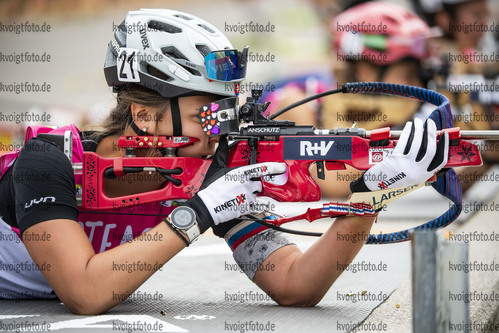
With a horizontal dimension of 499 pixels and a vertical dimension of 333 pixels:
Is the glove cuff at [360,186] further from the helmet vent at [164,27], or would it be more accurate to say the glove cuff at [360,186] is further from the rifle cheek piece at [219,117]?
the helmet vent at [164,27]

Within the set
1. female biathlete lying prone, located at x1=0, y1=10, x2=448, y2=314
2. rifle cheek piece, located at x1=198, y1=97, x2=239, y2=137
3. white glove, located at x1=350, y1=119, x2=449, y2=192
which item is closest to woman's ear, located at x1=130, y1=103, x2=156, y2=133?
female biathlete lying prone, located at x1=0, y1=10, x2=448, y2=314

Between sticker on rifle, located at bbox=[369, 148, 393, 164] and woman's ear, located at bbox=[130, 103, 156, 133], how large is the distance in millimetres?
980

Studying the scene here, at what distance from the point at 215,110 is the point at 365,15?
646cm

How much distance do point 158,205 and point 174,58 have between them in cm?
73

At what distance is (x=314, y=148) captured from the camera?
294 centimetres

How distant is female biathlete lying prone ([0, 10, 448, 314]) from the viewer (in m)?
2.76

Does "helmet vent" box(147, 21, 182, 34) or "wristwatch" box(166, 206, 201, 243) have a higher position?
"helmet vent" box(147, 21, 182, 34)

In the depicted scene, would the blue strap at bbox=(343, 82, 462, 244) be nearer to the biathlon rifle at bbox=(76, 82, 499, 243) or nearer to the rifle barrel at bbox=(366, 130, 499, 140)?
the biathlon rifle at bbox=(76, 82, 499, 243)

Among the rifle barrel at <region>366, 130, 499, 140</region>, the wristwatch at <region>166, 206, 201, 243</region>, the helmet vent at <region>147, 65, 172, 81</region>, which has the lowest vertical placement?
the wristwatch at <region>166, 206, 201, 243</region>

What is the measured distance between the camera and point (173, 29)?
3215 mm

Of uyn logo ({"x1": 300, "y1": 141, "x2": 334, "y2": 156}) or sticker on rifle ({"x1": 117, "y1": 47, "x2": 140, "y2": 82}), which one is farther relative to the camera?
sticker on rifle ({"x1": 117, "y1": 47, "x2": 140, "y2": 82})

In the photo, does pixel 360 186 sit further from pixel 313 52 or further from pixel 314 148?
pixel 313 52

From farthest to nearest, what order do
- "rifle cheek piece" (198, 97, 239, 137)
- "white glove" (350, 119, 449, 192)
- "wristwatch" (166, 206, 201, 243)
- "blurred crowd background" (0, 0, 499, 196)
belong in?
1. "blurred crowd background" (0, 0, 499, 196)
2. "rifle cheek piece" (198, 97, 239, 137)
3. "wristwatch" (166, 206, 201, 243)
4. "white glove" (350, 119, 449, 192)

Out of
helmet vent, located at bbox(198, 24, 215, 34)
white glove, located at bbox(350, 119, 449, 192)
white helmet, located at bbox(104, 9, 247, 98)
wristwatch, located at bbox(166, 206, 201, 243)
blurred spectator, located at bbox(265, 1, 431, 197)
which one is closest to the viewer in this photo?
white glove, located at bbox(350, 119, 449, 192)
